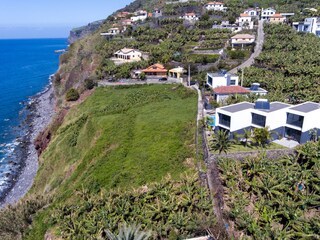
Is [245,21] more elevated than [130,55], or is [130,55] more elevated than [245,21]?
[245,21]

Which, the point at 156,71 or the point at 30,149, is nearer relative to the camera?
the point at 30,149

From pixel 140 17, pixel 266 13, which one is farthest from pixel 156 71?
pixel 140 17

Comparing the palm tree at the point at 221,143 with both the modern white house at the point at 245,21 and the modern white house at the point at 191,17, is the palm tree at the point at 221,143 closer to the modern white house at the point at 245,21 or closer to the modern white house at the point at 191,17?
→ the modern white house at the point at 245,21

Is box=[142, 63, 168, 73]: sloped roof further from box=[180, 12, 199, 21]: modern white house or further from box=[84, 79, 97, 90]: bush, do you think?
box=[180, 12, 199, 21]: modern white house

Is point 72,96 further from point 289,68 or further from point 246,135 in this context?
point 289,68

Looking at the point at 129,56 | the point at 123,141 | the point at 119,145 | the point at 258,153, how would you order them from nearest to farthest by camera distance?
the point at 258,153
the point at 119,145
the point at 123,141
the point at 129,56

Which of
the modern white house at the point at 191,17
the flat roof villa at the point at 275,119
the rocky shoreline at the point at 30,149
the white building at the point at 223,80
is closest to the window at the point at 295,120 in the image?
the flat roof villa at the point at 275,119

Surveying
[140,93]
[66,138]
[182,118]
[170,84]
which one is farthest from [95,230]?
[170,84]
